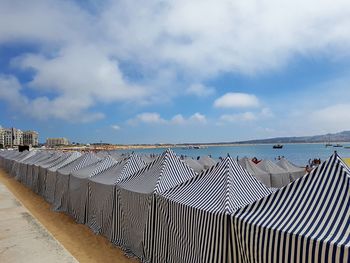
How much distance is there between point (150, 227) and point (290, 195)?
369 centimetres

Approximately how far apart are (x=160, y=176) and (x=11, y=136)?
190712mm

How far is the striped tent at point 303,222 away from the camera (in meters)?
3.87

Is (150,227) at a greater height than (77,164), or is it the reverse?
(77,164)

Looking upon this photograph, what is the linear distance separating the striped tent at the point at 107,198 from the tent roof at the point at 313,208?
16.8 feet

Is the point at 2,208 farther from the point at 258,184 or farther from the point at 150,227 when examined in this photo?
the point at 258,184

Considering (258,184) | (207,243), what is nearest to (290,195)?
(207,243)

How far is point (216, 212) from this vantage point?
5637mm

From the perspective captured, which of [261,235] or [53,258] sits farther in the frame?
[53,258]

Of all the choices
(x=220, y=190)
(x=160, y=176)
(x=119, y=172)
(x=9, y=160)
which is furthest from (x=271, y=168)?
(x=9, y=160)

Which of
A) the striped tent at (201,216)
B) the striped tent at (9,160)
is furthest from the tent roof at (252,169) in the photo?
the striped tent at (9,160)

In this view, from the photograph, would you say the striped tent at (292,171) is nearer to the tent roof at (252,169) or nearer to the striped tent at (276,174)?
the striped tent at (276,174)

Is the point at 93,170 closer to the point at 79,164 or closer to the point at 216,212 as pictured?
the point at 79,164

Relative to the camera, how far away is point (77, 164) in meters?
14.4

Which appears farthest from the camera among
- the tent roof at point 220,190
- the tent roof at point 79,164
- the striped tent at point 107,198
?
the tent roof at point 79,164
